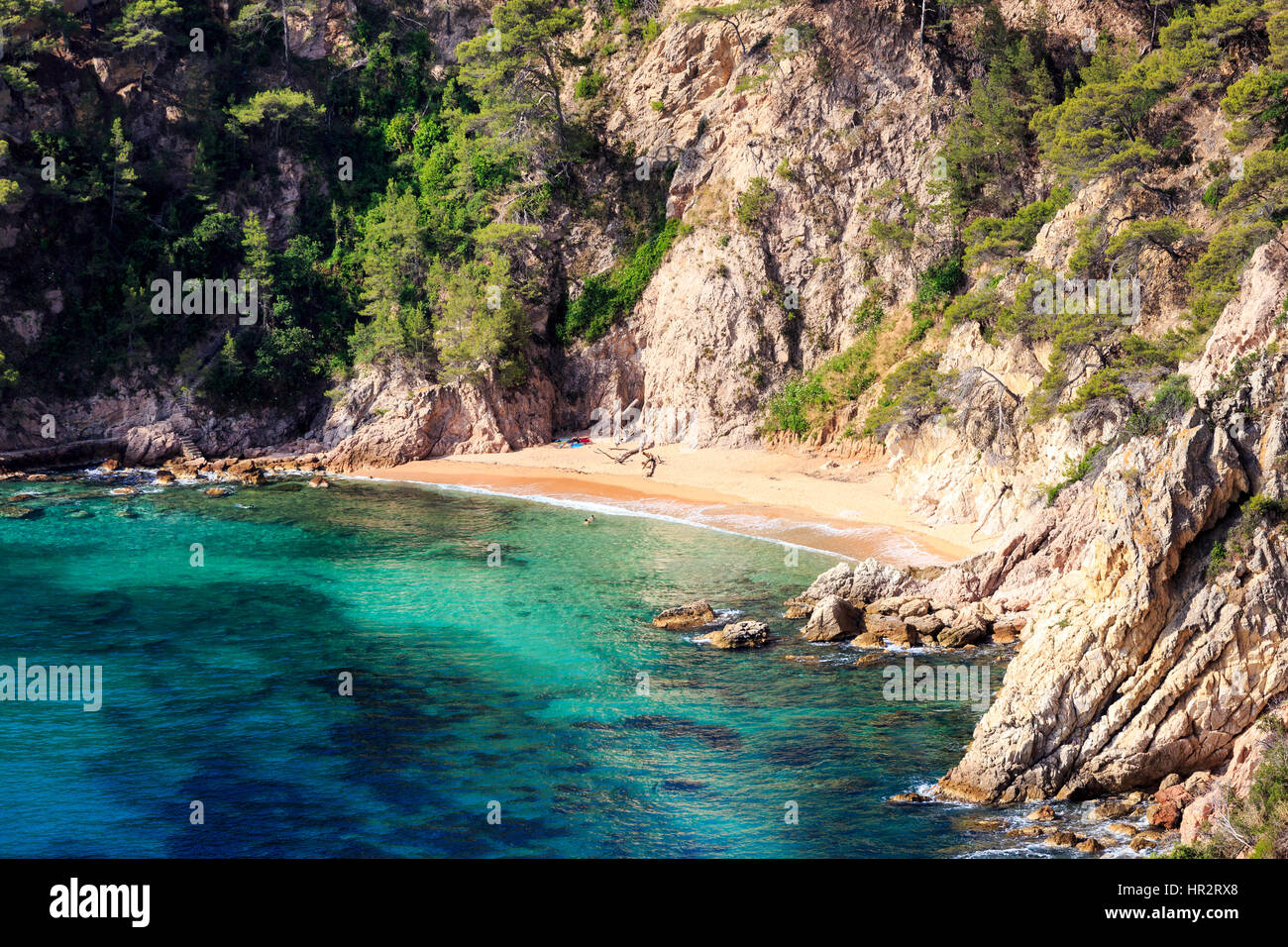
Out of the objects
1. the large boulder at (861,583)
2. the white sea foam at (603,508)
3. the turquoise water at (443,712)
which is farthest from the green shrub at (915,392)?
the large boulder at (861,583)

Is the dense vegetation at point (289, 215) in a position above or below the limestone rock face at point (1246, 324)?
above

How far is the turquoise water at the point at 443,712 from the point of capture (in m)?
18.3

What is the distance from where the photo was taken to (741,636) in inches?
1085

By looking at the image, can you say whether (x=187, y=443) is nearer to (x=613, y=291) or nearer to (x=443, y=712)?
(x=613, y=291)

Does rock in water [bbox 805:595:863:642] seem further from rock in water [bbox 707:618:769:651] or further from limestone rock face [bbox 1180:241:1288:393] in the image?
limestone rock face [bbox 1180:241:1288:393]

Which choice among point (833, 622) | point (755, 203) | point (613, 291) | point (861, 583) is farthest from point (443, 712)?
point (613, 291)

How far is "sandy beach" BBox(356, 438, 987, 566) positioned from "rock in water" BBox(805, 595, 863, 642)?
645 cm

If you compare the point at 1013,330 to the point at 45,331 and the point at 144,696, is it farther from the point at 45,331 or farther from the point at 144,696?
the point at 45,331

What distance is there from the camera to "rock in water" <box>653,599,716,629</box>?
1158 inches

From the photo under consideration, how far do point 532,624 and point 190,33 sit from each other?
4845cm

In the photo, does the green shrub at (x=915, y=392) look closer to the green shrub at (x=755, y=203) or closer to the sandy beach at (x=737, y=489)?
the sandy beach at (x=737, y=489)

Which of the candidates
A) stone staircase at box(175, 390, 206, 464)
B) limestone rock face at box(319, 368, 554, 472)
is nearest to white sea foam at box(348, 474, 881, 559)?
limestone rock face at box(319, 368, 554, 472)

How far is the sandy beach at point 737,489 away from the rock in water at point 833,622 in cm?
645

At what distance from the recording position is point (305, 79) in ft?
206
